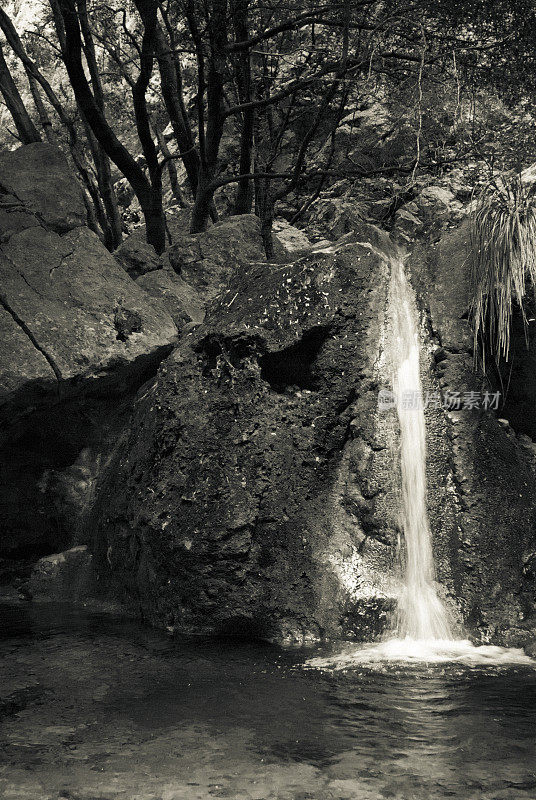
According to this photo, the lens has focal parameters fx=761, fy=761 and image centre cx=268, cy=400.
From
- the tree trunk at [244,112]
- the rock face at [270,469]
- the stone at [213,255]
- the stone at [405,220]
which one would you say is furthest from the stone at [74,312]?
the stone at [405,220]

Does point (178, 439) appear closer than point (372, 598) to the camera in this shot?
No

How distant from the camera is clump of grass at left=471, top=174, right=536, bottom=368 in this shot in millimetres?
5352

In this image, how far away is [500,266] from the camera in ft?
17.8

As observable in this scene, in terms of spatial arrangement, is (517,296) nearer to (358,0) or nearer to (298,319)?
(298,319)

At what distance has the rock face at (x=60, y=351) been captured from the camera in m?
6.55

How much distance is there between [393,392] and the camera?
534 cm

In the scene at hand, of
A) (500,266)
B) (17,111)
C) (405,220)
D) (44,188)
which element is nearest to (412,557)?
(500,266)

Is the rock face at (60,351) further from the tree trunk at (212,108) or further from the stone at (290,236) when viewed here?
the stone at (290,236)

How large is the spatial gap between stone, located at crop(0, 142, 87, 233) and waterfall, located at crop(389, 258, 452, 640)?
12.0 ft

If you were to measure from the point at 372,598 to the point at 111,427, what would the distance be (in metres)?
3.38

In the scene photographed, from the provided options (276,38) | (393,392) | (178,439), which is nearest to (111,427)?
(178,439)

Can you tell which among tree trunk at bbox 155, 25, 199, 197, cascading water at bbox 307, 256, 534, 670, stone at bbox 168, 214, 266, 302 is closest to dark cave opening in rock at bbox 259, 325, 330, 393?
cascading water at bbox 307, 256, 534, 670

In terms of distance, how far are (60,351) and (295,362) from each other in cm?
220

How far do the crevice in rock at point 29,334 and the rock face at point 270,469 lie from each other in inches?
40.5
